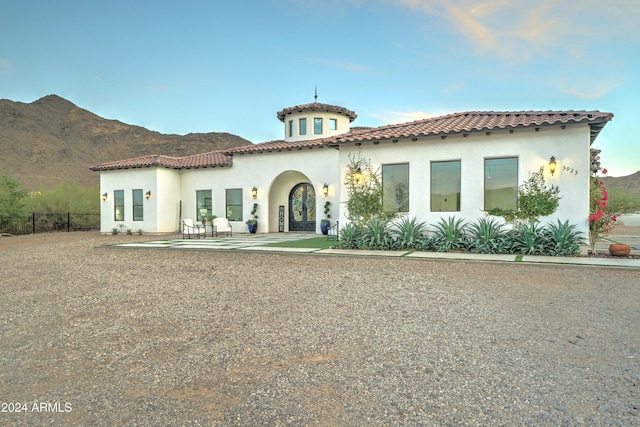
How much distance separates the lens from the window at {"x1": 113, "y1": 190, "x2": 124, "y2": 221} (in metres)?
20.4

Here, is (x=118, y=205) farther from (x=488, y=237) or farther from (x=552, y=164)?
(x=552, y=164)

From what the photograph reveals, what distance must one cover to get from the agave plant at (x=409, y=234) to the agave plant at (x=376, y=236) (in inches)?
10.0

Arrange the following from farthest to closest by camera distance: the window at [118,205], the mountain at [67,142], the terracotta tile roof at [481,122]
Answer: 1. the mountain at [67,142]
2. the window at [118,205]
3. the terracotta tile roof at [481,122]

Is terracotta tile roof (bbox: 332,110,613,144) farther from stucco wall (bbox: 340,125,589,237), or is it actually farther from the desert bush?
the desert bush

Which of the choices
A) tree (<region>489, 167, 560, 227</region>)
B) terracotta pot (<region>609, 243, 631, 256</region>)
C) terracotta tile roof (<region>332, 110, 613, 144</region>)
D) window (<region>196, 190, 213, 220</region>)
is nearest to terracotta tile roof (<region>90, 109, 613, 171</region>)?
terracotta tile roof (<region>332, 110, 613, 144</region>)

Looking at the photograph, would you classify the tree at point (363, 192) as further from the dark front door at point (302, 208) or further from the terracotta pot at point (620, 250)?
the dark front door at point (302, 208)

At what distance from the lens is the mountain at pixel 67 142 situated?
4619 cm

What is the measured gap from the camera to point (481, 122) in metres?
10.9

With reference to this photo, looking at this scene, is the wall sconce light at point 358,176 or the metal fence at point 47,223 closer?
the wall sconce light at point 358,176

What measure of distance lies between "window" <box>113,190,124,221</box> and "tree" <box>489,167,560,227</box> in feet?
Answer: 62.4

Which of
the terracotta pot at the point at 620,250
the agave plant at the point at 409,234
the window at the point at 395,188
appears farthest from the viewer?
the window at the point at 395,188

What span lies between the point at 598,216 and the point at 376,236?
18.3 feet

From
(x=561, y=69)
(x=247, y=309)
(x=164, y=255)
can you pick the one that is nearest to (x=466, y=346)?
(x=247, y=309)

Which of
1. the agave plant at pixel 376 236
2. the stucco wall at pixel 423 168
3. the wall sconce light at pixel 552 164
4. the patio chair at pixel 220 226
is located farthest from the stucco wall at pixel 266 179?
the wall sconce light at pixel 552 164
